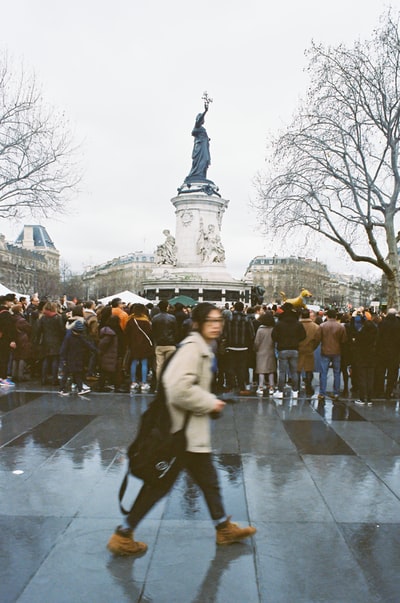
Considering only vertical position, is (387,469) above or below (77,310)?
below

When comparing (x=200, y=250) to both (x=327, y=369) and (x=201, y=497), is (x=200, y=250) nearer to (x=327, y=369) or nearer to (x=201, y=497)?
(x=327, y=369)

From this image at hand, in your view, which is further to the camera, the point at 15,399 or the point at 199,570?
the point at 15,399

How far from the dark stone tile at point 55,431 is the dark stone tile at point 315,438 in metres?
3.15

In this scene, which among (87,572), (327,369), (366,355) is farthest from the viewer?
(327,369)

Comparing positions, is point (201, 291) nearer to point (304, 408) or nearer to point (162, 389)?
point (304, 408)

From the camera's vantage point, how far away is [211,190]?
166 ft

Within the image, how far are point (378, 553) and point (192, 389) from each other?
1.99 meters

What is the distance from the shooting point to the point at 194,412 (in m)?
4.06

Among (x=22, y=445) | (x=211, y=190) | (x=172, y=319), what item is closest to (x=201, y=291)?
(x=211, y=190)

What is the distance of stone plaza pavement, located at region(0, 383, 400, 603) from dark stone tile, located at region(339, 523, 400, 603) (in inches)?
0.5

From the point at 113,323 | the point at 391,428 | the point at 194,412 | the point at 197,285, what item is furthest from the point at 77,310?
the point at 197,285

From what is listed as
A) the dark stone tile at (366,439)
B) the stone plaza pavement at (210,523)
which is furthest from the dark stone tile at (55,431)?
the dark stone tile at (366,439)

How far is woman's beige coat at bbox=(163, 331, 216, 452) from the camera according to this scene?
397cm

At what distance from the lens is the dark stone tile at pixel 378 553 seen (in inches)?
150
